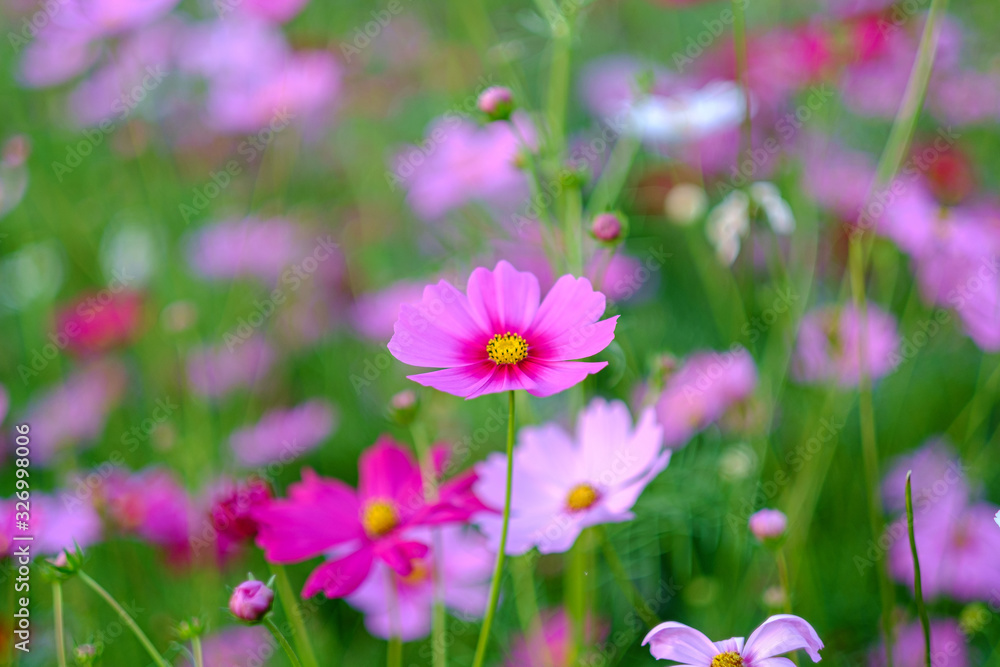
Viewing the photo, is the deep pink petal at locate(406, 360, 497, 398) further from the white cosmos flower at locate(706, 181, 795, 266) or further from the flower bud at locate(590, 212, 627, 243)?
the white cosmos flower at locate(706, 181, 795, 266)

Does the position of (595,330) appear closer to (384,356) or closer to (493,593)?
(493,593)

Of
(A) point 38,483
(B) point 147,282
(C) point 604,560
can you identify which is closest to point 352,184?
(B) point 147,282

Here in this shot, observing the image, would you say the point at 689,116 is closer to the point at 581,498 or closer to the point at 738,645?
the point at 581,498

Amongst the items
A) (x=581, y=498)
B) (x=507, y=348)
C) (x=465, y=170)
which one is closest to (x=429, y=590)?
(x=581, y=498)

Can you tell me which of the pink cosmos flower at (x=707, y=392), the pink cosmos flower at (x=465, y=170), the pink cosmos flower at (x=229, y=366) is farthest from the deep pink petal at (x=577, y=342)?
the pink cosmos flower at (x=229, y=366)

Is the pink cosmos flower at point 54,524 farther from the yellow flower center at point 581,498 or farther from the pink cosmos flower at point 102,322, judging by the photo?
the yellow flower center at point 581,498
